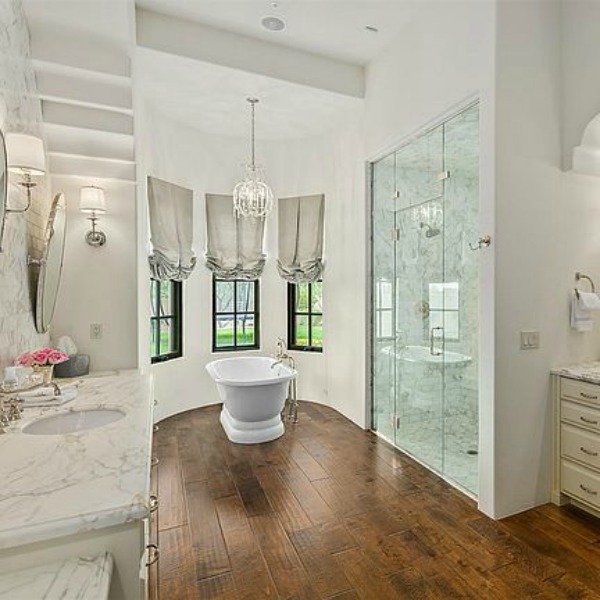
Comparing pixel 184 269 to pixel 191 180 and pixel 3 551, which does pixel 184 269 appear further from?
pixel 3 551

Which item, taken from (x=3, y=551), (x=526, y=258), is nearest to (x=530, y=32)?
(x=526, y=258)

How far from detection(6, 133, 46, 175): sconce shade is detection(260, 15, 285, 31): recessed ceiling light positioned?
2429 millimetres

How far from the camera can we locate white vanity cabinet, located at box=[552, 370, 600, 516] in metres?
2.45

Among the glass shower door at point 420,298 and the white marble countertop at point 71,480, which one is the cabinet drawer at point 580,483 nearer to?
the glass shower door at point 420,298

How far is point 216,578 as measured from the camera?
6.61 ft

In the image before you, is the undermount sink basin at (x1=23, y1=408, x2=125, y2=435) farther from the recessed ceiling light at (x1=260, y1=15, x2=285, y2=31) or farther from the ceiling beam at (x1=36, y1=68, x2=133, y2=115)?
the recessed ceiling light at (x1=260, y1=15, x2=285, y2=31)

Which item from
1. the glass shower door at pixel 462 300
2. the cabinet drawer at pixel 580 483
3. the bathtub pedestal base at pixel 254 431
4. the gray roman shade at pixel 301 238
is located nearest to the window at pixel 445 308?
the glass shower door at pixel 462 300

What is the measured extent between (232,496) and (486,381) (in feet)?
6.47

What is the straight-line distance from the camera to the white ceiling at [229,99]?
142 inches

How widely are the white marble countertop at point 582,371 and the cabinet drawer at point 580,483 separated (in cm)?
59

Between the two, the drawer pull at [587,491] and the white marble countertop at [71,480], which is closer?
the white marble countertop at [71,480]

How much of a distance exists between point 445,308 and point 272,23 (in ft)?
9.55

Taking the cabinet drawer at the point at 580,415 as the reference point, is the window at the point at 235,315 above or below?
above

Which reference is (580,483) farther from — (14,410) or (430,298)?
(14,410)
